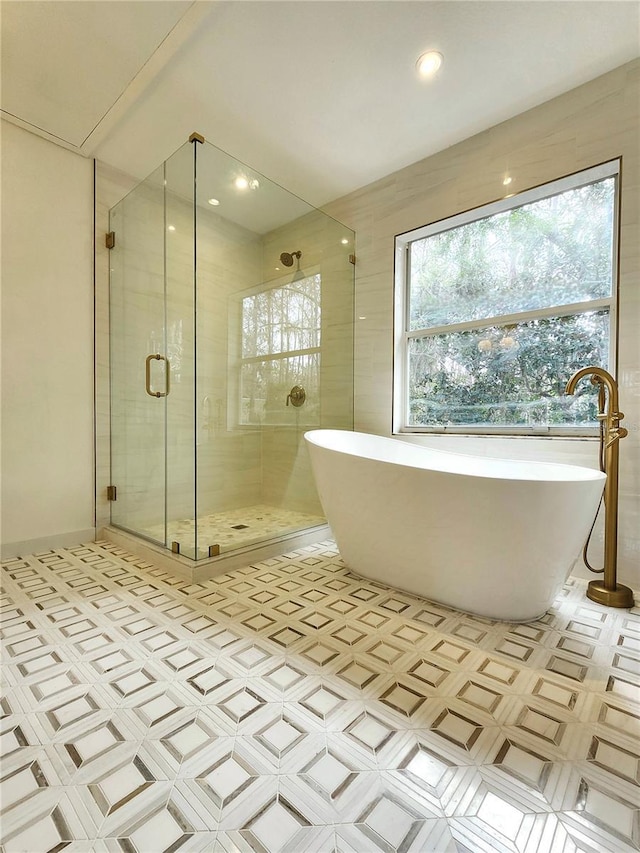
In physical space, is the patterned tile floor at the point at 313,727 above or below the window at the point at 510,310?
below

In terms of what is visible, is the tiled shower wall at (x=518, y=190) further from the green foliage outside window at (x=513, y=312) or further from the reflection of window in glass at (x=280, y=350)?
the reflection of window in glass at (x=280, y=350)

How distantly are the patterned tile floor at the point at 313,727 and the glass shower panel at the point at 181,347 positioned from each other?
0.55 metres

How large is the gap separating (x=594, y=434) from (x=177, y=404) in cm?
220

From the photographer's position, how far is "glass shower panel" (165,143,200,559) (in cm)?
210

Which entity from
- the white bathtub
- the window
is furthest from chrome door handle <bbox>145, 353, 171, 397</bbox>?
the window

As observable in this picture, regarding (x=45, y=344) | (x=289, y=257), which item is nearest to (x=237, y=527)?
(x=45, y=344)

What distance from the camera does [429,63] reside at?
1.83m

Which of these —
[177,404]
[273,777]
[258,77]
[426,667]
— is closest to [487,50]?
[258,77]

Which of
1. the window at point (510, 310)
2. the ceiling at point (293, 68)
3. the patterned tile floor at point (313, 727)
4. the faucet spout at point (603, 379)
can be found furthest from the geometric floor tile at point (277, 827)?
the ceiling at point (293, 68)

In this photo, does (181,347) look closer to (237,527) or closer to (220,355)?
(220,355)

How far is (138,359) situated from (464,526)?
2.11 metres

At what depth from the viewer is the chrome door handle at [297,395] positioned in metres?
2.80

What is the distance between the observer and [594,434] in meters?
1.98

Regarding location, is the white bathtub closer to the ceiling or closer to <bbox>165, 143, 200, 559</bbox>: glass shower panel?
<bbox>165, 143, 200, 559</bbox>: glass shower panel
